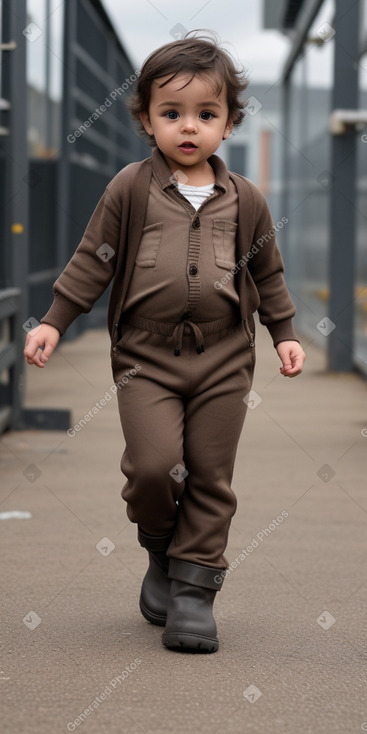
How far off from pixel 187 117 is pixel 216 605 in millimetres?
1366

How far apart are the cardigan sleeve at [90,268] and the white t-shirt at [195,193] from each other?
0.55 feet

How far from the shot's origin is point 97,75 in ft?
47.4

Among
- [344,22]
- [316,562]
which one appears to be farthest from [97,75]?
[316,562]

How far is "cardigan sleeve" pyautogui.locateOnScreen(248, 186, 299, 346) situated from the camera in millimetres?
3385

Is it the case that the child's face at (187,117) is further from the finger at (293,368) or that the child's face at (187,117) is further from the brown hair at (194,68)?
the finger at (293,368)

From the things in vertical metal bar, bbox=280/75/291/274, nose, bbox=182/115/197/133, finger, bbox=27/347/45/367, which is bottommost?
vertical metal bar, bbox=280/75/291/274

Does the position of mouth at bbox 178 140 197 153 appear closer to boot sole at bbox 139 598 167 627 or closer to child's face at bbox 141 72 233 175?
child's face at bbox 141 72 233 175

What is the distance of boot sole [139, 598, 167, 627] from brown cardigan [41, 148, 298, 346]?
2.36ft

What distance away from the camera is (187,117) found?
125 inches

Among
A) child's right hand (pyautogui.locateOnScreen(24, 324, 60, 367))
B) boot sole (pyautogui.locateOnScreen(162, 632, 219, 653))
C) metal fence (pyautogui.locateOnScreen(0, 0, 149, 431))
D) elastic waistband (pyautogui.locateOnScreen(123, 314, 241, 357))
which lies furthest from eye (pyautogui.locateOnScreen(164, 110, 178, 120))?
metal fence (pyautogui.locateOnScreen(0, 0, 149, 431))

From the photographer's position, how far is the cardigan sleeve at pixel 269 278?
3.38m

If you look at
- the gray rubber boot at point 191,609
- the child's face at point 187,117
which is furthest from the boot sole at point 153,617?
the child's face at point 187,117

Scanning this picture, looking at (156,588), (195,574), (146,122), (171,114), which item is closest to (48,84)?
(146,122)

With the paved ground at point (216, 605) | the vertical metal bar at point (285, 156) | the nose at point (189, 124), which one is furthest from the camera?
the vertical metal bar at point (285, 156)
